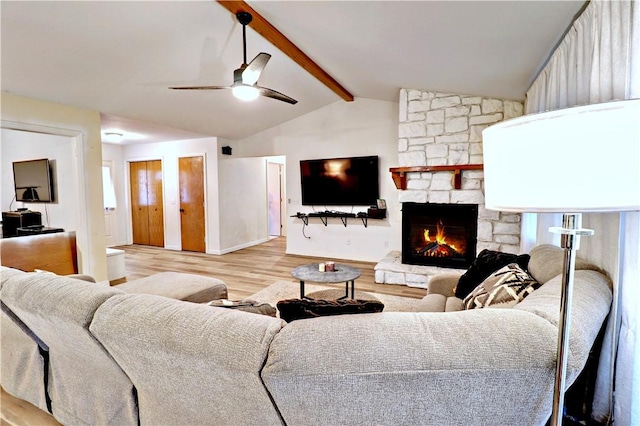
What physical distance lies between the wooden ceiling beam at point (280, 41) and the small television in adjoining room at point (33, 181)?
391 centimetres

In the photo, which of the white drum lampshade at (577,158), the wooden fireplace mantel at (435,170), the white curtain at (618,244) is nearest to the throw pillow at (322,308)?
the white drum lampshade at (577,158)

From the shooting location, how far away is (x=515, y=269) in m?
1.86

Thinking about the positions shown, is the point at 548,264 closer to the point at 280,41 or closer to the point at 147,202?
the point at 280,41

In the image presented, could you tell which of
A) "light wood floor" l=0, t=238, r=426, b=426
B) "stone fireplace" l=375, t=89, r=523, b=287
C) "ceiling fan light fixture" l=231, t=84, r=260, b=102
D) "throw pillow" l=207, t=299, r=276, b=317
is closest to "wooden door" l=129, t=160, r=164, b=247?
"light wood floor" l=0, t=238, r=426, b=426

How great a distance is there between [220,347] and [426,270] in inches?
144

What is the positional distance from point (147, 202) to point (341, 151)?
187 inches

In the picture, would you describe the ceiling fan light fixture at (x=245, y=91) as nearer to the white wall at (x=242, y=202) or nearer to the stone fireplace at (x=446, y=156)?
the stone fireplace at (x=446, y=156)

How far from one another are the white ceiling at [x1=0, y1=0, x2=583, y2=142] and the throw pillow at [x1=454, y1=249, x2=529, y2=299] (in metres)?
1.61

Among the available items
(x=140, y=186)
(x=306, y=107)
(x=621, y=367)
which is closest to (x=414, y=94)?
(x=306, y=107)

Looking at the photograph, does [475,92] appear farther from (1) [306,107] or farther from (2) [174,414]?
(2) [174,414]

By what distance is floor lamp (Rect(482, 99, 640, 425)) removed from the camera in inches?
26.5

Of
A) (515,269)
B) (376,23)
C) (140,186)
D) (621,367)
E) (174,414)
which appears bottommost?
(174,414)

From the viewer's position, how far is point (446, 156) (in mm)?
4227

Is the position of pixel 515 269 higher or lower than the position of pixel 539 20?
lower
